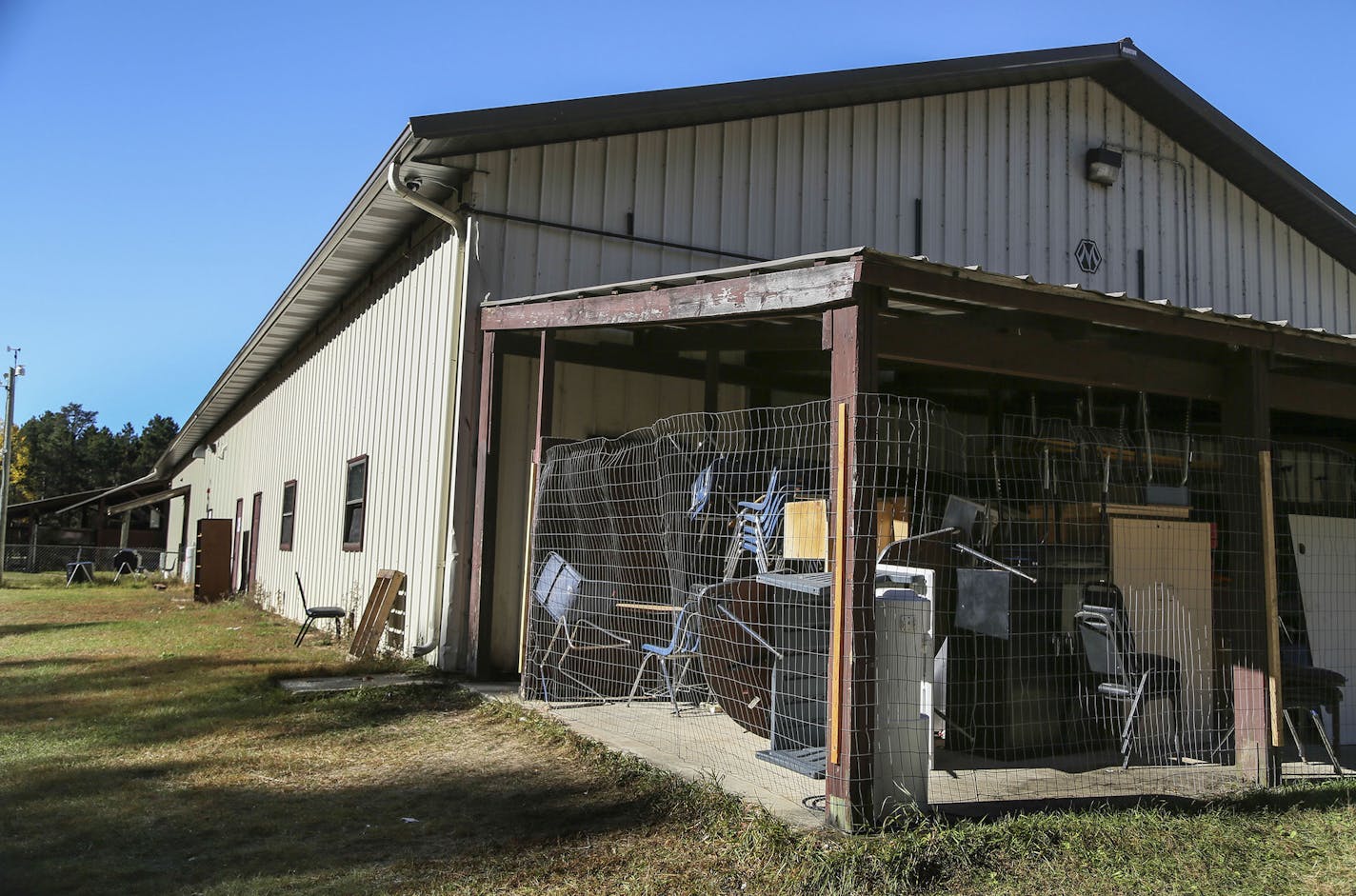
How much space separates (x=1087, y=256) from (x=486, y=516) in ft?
25.2

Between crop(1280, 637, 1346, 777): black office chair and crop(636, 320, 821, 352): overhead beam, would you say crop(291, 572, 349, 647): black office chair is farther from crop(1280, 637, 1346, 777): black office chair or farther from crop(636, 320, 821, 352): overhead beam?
crop(1280, 637, 1346, 777): black office chair

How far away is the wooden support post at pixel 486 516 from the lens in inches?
321

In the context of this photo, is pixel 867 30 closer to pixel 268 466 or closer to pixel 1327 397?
pixel 1327 397

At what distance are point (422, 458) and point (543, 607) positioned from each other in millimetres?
2640

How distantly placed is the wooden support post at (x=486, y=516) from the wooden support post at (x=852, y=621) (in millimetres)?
4246

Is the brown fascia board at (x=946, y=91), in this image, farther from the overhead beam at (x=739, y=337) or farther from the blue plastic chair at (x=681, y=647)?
the blue plastic chair at (x=681, y=647)

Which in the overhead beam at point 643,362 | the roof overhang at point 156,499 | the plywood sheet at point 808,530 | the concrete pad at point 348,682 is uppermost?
the overhead beam at point 643,362

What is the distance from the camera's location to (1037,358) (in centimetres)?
582

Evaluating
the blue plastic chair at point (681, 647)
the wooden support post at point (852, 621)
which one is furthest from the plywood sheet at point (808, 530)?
the wooden support post at point (852, 621)

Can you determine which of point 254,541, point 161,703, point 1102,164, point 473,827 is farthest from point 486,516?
point 254,541

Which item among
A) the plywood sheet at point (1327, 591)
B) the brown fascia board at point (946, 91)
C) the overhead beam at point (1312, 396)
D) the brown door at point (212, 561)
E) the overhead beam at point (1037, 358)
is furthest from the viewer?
the brown door at point (212, 561)

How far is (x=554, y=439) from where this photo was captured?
28.1 feet

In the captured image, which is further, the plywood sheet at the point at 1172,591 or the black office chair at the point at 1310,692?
the plywood sheet at the point at 1172,591

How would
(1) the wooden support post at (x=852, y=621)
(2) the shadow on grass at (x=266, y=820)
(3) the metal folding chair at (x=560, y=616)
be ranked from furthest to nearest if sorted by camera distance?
(3) the metal folding chair at (x=560, y=616) < (1) the wooden support post at (x=852, y=621) < (2) the shadow on grass at (x=266, y=820)
